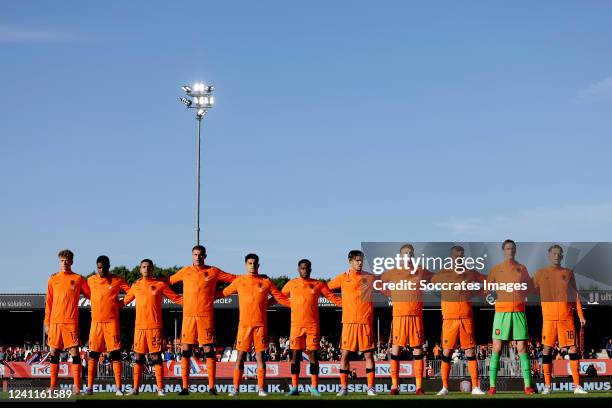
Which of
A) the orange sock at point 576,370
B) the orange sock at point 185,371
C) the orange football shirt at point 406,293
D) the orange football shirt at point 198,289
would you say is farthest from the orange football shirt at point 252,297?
the orange sock at point 576,370

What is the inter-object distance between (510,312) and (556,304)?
116 cm

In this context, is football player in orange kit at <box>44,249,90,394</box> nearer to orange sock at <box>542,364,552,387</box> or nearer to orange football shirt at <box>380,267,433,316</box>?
orange football shirt at <box>380,267,433,316</box>

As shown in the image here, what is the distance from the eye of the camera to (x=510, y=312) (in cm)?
1978

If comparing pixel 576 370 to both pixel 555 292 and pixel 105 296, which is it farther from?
pixel 105 296

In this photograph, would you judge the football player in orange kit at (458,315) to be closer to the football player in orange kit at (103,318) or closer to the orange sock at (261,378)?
the orange sock at (261,378)

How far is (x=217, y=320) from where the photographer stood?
209ft

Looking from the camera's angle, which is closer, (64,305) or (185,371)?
(185,371)

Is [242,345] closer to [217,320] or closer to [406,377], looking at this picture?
[406,377]

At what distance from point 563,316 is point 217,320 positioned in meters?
45.2

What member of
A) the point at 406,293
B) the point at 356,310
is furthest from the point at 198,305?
the point at 406,293

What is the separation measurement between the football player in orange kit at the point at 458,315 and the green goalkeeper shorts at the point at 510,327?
0.59 metres

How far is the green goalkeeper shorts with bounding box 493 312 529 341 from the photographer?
64.6ft

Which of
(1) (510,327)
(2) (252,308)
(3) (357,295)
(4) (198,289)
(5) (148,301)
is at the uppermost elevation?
(4) (198,289)

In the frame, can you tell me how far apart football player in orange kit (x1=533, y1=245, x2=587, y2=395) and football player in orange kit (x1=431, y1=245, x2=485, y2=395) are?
1381mm
